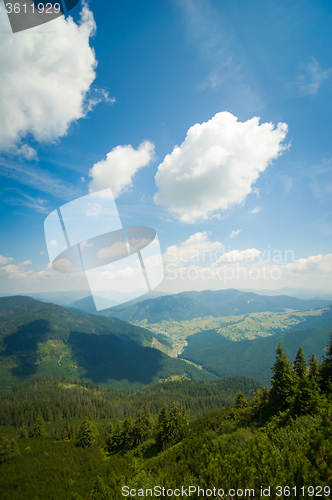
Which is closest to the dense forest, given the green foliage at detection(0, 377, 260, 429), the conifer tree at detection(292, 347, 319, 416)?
the conifer tree at detection(292, 347, 319, 416)

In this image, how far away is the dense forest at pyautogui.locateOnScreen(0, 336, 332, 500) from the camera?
4.64 m

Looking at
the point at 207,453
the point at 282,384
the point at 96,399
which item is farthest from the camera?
the point at 96,399

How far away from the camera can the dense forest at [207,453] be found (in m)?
4.64

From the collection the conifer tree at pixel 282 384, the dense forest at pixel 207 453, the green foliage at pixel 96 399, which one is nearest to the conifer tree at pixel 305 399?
the dense forest at pixel 207 453

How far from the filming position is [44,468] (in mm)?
27953

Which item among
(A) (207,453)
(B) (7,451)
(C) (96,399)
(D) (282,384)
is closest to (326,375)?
(D) (282,384)

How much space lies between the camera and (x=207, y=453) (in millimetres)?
5688

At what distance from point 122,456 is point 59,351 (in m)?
210

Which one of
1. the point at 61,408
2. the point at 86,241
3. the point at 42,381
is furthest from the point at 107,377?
the point at 86,241

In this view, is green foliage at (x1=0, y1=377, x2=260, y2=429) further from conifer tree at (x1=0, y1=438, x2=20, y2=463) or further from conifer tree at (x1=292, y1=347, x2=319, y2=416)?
conifer tree at (x1=292, y1=347, x2=319, y2=416)

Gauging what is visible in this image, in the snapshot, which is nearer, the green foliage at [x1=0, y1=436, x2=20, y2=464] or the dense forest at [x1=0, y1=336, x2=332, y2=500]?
the dense forest at [x1=0, y1=336, x2=332, y2=500]

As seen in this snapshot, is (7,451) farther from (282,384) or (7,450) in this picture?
(282,384)

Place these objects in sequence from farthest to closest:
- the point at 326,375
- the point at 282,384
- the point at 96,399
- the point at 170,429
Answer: the point at 96,399 < the point at 170,429 < the point at 326,375 < the point at 282,384

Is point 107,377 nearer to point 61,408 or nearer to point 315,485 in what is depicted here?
point 61,408
